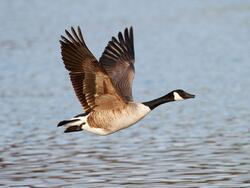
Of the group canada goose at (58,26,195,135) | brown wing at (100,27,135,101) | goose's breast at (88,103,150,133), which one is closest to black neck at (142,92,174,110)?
canada goose at (58,26,195,135)

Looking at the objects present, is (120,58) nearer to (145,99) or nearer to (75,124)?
(75,124)

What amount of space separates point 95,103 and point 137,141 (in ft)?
6.31

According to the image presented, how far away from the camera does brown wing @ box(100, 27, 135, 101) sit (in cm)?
959

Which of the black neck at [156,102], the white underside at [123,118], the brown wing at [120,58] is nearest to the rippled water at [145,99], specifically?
the white underside at [123,118]

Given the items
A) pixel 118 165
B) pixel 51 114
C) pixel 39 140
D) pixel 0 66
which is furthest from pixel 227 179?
pixel 0 66

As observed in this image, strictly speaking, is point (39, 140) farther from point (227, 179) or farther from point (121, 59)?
point (227, 179)

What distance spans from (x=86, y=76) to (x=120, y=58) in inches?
69.3

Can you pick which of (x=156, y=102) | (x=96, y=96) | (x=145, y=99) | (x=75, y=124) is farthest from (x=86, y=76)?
(x=145, y=99)

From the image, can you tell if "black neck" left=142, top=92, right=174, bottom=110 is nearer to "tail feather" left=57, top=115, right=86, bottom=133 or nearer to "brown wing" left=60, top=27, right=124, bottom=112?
"brown wing" left=60, top=27, right=124, bottom=112

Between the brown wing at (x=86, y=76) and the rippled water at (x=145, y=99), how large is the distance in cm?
76

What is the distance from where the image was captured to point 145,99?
13.3 metres

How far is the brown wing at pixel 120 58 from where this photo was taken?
959 cm

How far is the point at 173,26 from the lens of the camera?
22375mm

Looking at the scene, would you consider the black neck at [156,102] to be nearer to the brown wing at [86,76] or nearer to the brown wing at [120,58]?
the brown wing at [86,76]
